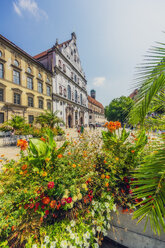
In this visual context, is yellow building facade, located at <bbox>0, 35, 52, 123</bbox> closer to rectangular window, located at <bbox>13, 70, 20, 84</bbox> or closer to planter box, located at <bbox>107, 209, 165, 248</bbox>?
rectangular window, located at <bbox>13, 70, 20, 84</bbox>

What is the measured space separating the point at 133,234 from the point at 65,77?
25.4 m

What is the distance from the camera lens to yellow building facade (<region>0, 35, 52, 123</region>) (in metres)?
12.6

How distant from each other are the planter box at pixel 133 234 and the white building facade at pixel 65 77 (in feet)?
65.1

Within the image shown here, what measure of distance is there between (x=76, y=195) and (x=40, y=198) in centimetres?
48

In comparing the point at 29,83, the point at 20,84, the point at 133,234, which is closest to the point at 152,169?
the point at 133,234

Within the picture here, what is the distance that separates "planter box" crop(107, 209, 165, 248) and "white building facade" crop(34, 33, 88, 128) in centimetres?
1983

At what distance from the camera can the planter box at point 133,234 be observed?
1410 millimetres

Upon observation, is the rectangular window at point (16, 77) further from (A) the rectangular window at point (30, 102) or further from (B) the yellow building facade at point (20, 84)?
(A) the rectangular window at point (30, 102)

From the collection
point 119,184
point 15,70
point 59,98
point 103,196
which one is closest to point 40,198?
point 103,196

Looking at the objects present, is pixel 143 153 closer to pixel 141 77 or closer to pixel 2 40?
pixel 141 77

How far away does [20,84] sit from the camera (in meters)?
14.7

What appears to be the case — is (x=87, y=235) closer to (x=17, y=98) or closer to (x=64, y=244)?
(x=64, y=244)

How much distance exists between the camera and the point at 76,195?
54.2 inches

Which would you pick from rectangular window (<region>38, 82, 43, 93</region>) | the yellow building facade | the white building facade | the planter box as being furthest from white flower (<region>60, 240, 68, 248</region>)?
the white building facade
